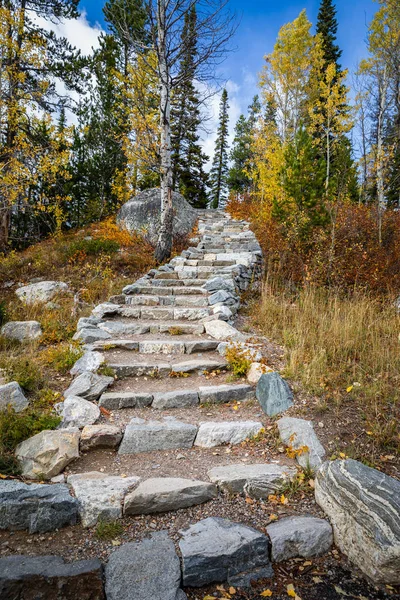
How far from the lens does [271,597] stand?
1.82m

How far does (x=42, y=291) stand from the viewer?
7.12m

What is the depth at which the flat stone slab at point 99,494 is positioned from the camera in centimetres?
219

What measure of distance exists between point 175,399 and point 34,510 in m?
1.60

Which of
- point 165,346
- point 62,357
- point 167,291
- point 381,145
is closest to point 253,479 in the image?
point 165,346

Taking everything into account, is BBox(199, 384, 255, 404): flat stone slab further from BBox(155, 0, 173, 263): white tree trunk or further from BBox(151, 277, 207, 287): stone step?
BBox(155, 0, 173, 263): white tree trunk

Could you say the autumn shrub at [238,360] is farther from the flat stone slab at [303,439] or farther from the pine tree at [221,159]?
the pine tree at [221,159]

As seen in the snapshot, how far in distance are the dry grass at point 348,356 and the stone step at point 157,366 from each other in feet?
3.09

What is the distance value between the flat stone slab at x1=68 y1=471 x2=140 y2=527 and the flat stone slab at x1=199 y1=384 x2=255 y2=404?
4.00ft

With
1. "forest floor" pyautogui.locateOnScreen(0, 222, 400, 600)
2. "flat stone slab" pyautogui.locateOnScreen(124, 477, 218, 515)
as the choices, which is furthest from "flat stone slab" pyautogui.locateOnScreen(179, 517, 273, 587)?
"flat stone slab" pyautogui.locateOnScreen(124, 477, 218, 515)

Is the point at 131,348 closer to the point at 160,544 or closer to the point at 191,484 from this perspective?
the point at 191,484

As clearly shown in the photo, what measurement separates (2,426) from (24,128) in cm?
1113

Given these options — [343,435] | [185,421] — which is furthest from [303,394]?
[185,421]

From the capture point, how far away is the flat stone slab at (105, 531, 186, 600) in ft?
5.81

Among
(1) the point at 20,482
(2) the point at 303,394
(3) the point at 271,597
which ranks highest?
(2) the point at 303,394
